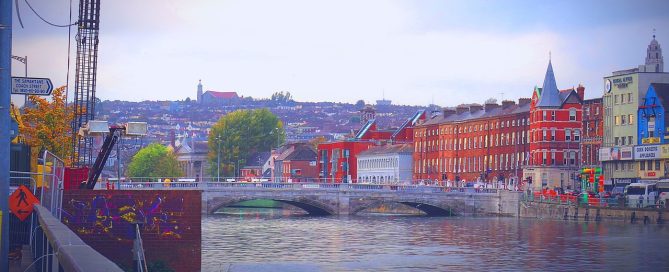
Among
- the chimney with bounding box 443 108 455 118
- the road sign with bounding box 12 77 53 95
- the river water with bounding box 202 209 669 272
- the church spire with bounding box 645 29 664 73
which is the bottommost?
the river water with bounding box 202 209 669 272

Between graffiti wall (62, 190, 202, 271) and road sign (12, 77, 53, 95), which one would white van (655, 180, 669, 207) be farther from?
road sign (12, 77, 53, 95)

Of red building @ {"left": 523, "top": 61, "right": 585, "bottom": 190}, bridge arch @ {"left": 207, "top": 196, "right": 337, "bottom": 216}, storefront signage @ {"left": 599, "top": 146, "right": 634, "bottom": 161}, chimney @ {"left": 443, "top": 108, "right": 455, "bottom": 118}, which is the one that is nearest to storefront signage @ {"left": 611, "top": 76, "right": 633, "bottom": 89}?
storefront signage @ {"left": 599, "top": 146, "right": 634, "bottom": 161}

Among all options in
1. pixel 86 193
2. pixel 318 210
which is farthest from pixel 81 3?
pixel 86 193

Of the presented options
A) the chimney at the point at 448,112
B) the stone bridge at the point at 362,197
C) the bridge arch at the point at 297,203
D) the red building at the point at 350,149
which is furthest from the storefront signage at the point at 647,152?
the red building at the point at 350,149

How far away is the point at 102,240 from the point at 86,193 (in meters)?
1.52

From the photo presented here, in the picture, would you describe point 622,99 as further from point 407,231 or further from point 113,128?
point 113,128

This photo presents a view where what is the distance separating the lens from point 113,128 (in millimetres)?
45531

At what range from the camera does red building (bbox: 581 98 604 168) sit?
443 feet

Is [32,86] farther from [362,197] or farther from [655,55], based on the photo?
[655,55]

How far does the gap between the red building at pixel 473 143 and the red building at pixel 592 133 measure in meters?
7.84

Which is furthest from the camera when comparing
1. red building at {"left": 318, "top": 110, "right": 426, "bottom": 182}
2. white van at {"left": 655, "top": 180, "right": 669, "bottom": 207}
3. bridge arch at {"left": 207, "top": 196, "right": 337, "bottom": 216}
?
red building at {"left": 318, "top": 110, "right": 426, "bottom": 182}

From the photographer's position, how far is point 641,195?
102m

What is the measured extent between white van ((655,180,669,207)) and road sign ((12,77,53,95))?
76.9 meters

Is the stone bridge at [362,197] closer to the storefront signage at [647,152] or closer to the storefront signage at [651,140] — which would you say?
the storefront signage at [647,152]
